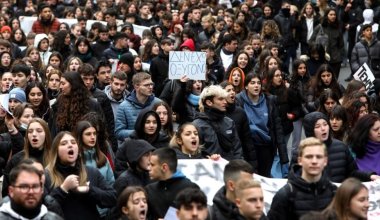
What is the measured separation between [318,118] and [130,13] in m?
12.4

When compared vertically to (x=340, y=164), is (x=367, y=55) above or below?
above

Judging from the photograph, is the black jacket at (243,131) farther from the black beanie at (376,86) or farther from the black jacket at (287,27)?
the black jacket at (287,27)

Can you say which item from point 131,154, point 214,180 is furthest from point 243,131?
point 131,154

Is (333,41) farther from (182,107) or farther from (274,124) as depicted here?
(274,124)

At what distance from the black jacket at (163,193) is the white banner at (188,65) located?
5.05m

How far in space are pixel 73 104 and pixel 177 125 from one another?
1.75 meters

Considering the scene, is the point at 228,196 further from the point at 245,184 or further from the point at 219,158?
the point at 219,158

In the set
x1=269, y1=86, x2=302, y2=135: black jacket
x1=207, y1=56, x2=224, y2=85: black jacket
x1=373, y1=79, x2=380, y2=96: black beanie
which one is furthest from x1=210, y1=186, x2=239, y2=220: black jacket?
x1=207, y1=56, x2=224, y2=85: black jacket

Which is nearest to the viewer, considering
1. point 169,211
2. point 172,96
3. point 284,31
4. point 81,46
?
point 169,211

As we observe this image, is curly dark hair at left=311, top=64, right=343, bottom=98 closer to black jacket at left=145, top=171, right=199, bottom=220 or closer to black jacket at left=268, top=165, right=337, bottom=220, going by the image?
black jacket at left=145, top=171, right=199, bottom=220

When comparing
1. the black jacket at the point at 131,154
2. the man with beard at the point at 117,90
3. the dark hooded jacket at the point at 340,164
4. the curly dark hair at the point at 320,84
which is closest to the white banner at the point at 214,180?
the dark hooded jacket at the point at 340,164

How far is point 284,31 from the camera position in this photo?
22125mm

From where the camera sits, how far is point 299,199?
341 inches

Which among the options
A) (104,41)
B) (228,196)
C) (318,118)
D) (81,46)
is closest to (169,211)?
(228,196)
